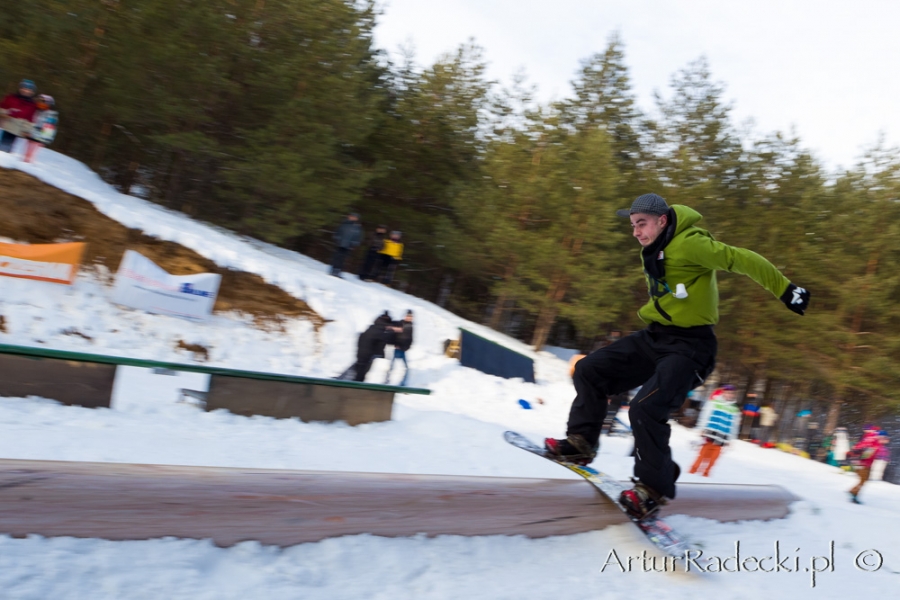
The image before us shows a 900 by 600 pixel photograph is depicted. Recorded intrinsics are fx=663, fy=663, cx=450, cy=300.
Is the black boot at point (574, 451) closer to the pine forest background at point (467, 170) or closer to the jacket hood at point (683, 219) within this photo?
the jacket hood at point (683, 219)

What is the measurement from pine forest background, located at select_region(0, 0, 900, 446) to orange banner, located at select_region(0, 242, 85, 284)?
5.82 meters

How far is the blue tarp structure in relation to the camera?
1543cm

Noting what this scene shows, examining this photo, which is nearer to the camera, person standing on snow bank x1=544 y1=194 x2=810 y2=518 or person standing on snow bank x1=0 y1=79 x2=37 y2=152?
person standing on snow bank x1=544 y1=194 x2=810 y2=518

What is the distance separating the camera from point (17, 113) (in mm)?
12289

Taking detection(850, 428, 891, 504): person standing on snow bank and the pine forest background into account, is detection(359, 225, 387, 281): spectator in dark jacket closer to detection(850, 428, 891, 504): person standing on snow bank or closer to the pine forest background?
the pine forest background

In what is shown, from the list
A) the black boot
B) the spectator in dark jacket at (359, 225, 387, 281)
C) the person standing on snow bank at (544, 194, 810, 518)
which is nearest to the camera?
the person standing on snow bank at (544, 194, 810, 518)

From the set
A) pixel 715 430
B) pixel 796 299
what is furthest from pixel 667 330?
pixel 715 430

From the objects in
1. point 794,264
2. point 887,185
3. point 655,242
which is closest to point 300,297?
point 655,242

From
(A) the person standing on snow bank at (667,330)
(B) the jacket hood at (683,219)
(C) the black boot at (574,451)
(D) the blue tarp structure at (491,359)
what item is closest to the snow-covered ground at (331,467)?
(A) the person standing on snow bank at (667,330)

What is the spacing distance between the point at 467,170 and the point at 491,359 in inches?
424

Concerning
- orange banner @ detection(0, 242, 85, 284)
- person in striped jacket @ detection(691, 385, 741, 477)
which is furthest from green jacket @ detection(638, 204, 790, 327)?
orange banner @ detection(0, 242, 85, 284)

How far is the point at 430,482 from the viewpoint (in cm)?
320

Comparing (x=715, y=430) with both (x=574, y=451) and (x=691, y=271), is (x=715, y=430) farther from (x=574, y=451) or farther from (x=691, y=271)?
(x=691, y=271)

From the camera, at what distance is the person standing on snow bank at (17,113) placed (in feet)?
40.2
